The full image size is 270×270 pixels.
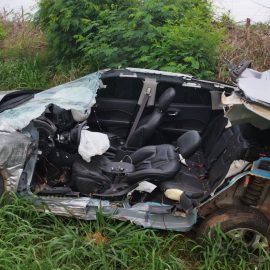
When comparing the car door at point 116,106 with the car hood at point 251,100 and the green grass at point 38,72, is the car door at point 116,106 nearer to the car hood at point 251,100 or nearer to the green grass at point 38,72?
the car hood at point 251,100

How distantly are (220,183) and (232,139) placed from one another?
0.57 metres

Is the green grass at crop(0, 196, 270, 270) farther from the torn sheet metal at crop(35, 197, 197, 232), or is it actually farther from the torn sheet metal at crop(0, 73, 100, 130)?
the torn sheet metal at crop(0, 73, 100, 130)

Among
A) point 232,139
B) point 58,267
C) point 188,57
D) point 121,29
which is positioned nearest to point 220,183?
point 232,139

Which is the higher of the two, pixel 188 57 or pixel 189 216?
pixel 188 57

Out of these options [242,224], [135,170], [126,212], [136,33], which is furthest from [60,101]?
[136,33]

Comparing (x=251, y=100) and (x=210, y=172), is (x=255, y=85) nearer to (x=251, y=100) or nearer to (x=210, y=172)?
(x=251, y=100)

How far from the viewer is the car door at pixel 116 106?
4.87 metres

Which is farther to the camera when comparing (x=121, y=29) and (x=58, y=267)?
(x=121, y=29)

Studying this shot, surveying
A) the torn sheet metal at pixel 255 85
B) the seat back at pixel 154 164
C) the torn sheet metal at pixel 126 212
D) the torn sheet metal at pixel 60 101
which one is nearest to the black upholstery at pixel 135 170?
the seat back at pixel 154 164

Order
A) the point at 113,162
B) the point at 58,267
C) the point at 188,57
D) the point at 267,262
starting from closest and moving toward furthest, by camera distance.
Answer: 1. the point at 58,267
2. the point at 267,262
3. the point at 113,162
4. the point at 188,57

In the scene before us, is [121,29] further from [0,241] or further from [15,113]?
[0,241]

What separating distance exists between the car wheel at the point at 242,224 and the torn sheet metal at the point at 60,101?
5.15ft

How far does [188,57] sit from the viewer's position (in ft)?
20.2

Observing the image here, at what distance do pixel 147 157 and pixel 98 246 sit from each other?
3.79 ft
